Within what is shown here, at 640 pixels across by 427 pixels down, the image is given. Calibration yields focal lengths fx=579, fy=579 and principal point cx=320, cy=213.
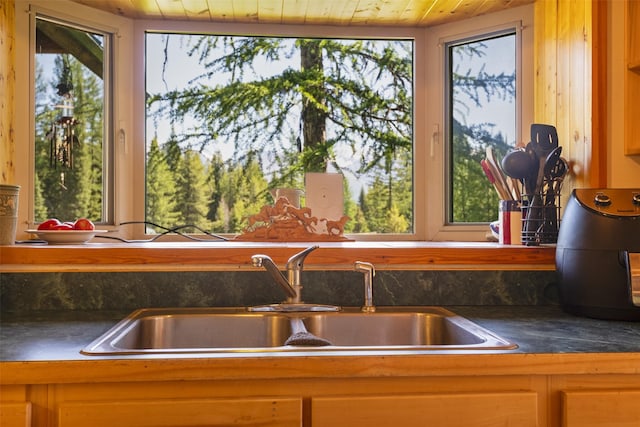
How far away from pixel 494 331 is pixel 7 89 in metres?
1.77

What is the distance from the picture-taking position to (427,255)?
1.58m

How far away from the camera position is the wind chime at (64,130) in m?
2.15

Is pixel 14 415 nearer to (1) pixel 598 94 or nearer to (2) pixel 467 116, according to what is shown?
(1) pixel 598 94

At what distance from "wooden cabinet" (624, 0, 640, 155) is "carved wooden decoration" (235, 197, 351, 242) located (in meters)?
0.86

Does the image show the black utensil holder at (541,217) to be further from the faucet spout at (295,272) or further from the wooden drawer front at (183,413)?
the wooden drawer front at (183,413)

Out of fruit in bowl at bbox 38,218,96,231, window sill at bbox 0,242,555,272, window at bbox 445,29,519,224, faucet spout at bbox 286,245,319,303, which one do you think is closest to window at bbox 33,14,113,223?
fruit in bowl at bbox 38,218,96,231

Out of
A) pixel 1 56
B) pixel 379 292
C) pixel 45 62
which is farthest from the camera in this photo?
pixel 45 62

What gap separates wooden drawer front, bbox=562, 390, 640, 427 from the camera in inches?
39.6

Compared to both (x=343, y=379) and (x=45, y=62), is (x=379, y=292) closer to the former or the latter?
(x=343, y=379)

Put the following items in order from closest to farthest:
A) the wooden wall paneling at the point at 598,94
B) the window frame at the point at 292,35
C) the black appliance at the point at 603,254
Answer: the black appliance at the point at 603,254, the wooden wall paneling at the point at 598,94, the window frame at the point at 292,35

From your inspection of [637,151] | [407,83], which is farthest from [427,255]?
[407,83]

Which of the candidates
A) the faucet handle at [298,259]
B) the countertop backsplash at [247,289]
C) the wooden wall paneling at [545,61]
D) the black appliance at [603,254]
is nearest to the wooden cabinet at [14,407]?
the countertop backsplash at [247,289]

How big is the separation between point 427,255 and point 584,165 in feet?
1.72

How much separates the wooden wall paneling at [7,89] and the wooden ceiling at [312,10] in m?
0.30
